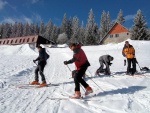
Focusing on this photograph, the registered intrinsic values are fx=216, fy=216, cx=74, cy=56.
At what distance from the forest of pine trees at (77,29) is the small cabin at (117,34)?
15.4 ft

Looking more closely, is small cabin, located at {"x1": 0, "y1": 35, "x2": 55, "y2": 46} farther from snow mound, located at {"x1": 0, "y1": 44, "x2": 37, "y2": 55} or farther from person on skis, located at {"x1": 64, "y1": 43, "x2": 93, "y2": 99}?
person on skis, located at {"x1": 64, "y1": 43, "x2": 93, "y2": 99}

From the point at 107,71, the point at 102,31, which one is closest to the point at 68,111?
the point at 107,71

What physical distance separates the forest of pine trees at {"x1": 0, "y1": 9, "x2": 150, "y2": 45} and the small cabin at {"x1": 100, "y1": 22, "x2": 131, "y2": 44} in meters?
4.70

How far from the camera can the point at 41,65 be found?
32.8ft

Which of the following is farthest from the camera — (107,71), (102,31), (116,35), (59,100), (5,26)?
(5,26)

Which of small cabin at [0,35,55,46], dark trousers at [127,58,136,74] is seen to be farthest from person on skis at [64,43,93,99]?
small cabin at [0,35,55,46]

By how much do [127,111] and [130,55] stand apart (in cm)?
788

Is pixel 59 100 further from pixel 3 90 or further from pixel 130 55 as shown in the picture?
pixel 130 55

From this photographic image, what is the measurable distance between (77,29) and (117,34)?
40.1 metres

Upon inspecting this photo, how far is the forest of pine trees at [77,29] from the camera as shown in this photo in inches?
2019

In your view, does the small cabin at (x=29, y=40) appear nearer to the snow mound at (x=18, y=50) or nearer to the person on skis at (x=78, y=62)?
the snow mound at (x=18, y=50)

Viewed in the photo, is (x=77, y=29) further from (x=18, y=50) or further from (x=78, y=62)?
(x=78, y=62)

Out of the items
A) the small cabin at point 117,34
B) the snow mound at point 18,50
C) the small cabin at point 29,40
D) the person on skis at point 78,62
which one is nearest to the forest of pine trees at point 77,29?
the small cabin at point 117,34

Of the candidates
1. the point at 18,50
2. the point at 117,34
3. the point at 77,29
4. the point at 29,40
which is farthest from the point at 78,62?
the point at 77,29
